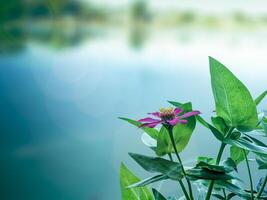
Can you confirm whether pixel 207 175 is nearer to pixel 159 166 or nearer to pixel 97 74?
pixel 159 166

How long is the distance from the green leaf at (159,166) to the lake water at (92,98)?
2.72 ft

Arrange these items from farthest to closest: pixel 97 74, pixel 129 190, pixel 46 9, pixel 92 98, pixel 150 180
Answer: pixel 46 9
pixel 97 74
pixel 92 98
pixel 129 190
pixel 150 180

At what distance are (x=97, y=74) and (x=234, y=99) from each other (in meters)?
1.98

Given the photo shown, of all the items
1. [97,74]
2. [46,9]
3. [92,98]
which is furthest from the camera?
[46,9]

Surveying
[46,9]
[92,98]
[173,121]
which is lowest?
[92,98]

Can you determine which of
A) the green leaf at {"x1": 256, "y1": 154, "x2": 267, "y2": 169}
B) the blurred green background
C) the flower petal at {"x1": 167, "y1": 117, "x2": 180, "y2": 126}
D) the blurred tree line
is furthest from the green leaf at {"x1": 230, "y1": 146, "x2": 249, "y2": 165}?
the blurred tree line

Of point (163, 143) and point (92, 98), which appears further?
point (92, 98)

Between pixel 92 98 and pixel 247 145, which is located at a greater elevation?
pixel 247 145

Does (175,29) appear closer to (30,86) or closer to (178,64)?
(178,64)

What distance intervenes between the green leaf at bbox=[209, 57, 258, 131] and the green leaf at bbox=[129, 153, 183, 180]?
2.7 inches

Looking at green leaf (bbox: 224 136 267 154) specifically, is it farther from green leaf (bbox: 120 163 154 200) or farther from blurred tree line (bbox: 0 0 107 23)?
blurred tree line (bbox: 0 0 107 23)

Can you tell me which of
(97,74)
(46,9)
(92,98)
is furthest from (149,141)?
(46,9)

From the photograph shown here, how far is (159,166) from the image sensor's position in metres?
0.33

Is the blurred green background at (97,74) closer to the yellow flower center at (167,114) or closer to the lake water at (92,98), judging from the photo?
the lake water at (92,98)
